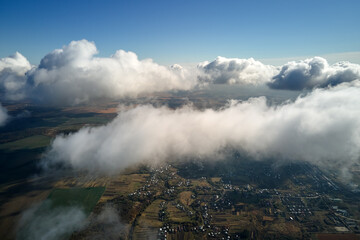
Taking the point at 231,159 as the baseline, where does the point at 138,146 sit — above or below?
above

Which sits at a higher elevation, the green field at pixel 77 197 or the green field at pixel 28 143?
the green field at pixel 28 143

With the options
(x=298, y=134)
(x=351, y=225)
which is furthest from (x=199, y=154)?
(x=351, y=225)

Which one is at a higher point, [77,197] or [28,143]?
[28,143]

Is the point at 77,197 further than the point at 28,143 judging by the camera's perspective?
No

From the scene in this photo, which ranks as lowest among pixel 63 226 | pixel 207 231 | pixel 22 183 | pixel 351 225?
pixel 351 225

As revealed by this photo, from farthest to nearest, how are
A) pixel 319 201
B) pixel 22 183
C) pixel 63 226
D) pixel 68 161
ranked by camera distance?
pixel 68 161 < pixel 22 183 < pixel 319 201 < pixel 63 226

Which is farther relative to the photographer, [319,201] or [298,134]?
[298,134]

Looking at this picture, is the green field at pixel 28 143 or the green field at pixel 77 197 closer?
the green field at pixel 77 197

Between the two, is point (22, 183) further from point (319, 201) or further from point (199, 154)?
point (319, 201)
